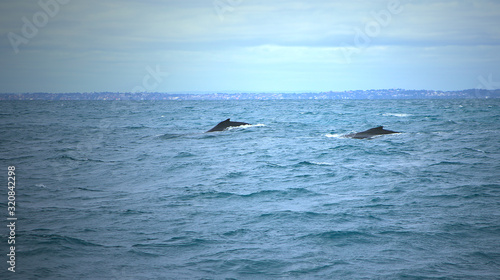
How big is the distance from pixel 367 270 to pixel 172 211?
654cm

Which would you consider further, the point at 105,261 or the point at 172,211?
the point at 172,211

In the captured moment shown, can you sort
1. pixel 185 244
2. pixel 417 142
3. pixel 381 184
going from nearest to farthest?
pixel 185 244 < pixel 381 184 < pixel 417 142

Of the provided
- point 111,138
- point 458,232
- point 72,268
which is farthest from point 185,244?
point 111,138

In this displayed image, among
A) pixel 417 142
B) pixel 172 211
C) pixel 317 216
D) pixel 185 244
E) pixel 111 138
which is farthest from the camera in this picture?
pixel 111 138

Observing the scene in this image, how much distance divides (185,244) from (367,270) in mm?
4241

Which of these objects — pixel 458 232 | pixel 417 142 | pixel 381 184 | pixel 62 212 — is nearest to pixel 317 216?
pixel 458 232

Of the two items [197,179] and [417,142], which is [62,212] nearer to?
[197,179]

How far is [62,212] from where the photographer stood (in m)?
12.6

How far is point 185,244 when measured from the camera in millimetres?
9961

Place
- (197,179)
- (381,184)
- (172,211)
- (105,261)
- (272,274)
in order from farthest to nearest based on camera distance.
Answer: (197,179) < (381,184) < (172,211) < (105,261) < (272,274)

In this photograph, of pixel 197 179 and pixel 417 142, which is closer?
pixel 197 179

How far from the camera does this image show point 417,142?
30.0m

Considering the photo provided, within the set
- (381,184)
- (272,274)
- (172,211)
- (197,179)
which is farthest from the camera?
(197,179)

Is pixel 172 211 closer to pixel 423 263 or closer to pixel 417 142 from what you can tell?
pixel 423 263
